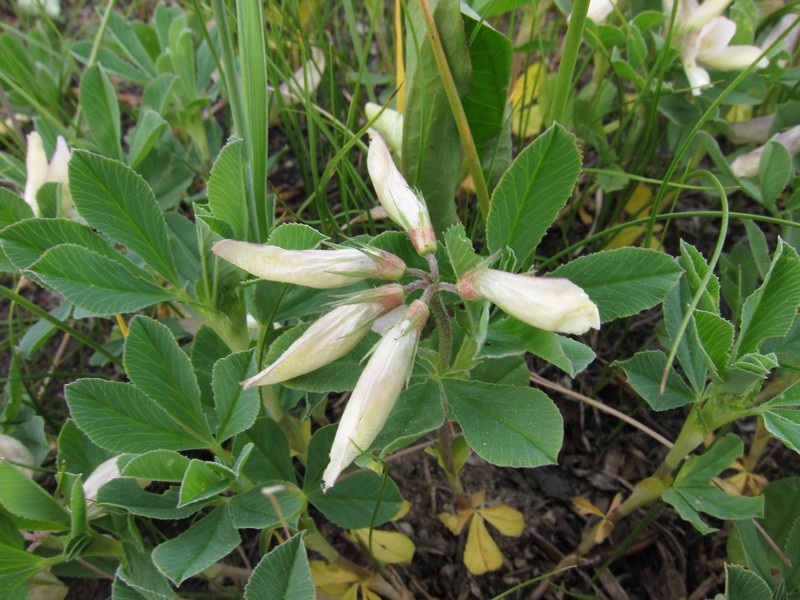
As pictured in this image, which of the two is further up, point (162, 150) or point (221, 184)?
point (221, 184)

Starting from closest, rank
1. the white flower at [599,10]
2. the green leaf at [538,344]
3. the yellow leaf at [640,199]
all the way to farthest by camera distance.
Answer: the green leaf at [538,344] < the white flower at [599,10] < the yellow leaf at [640,199]

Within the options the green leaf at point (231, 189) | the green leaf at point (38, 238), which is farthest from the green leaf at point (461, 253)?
the green leaf at point (38, 238)

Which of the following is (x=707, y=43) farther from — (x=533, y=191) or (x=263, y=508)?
(x=263, y=508)

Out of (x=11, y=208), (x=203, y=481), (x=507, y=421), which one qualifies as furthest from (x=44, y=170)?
(x=507, y=421)

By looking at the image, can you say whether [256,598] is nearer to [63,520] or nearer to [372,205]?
[63,520]

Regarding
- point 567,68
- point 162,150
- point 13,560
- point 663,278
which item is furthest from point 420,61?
point 13,560

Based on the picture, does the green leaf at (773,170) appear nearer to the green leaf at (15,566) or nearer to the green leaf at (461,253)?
the green leaf at (461,253)
